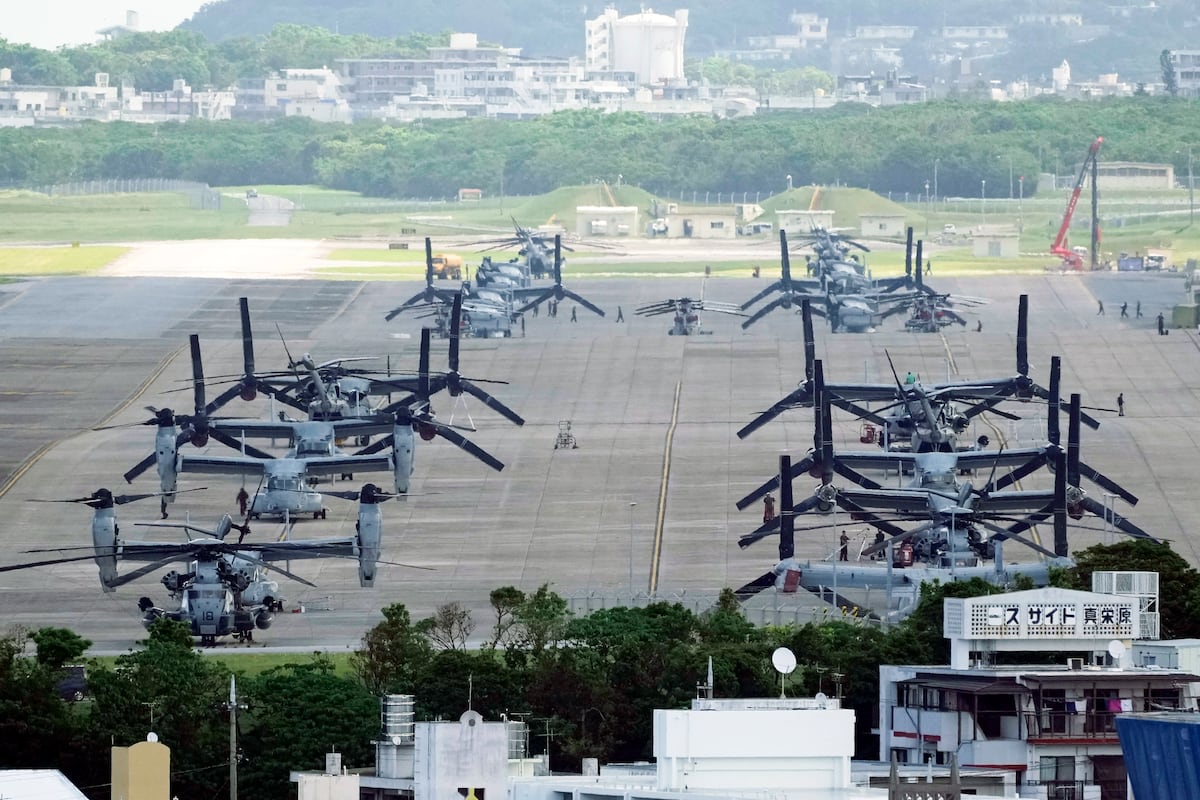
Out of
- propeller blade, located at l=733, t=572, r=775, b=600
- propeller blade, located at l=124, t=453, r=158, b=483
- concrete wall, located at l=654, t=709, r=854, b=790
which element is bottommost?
propeller blade, located at l=124, t=453, r=158, b=483

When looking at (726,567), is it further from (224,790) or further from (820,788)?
(820,788)

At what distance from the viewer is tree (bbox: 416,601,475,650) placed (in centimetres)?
12056

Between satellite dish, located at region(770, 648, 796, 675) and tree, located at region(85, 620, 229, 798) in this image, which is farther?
tree, located at region(85, 620, 229, 798)

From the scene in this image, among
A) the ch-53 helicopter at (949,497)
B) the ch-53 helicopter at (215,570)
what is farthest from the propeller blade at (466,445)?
the ch-53 helicopter at (215,570)

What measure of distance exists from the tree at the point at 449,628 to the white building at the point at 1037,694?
2290cm

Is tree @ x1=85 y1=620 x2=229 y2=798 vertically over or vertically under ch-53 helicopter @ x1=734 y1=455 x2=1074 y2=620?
A: over

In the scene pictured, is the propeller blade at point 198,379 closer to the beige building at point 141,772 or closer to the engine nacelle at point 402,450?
the engine nacelle at point 402,450

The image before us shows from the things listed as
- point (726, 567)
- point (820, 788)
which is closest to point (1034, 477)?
point (726, 567)

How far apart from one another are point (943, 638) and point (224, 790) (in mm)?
27584

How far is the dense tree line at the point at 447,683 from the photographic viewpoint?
10144 cm

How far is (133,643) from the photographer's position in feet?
422

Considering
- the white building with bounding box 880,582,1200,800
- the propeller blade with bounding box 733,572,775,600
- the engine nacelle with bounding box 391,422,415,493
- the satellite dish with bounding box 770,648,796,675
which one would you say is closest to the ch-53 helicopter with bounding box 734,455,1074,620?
the propeller blade with bounding box 733,572,775,600

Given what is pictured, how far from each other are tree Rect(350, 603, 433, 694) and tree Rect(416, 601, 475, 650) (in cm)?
146

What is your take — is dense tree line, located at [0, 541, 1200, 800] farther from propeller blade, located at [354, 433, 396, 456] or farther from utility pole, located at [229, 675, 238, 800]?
propeller blade, located at [354, 433, 396, 456]
